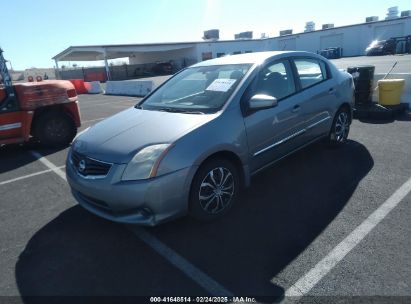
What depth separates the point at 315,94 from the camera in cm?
455

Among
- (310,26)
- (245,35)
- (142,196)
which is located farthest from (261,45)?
(142,196)

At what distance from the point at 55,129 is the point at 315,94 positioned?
530 centimetres

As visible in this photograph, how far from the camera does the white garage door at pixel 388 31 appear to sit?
39.8 meters

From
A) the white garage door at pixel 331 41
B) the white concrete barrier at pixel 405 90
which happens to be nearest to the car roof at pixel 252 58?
the white concrete barrier at pixel 405 90

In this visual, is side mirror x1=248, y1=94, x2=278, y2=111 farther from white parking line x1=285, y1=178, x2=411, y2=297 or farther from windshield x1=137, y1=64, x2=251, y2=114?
white parking line x1=285, y1=178, x2=411, y2=297

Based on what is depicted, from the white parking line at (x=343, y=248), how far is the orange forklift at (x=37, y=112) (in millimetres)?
5938

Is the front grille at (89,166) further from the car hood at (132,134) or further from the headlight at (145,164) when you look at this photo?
the headlight at (145,164)

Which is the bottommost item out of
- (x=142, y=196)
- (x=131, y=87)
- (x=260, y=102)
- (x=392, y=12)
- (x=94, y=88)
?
(x=94, y=88)

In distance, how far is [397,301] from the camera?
7.38 feet

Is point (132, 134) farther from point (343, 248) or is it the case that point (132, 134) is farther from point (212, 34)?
point (212, 34)

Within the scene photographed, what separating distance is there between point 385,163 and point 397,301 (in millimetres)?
2871

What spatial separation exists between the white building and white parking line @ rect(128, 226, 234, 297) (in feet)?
120

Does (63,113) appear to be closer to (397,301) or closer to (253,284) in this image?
(253,284)

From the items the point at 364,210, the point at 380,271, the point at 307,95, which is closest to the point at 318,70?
the point at 307,95
